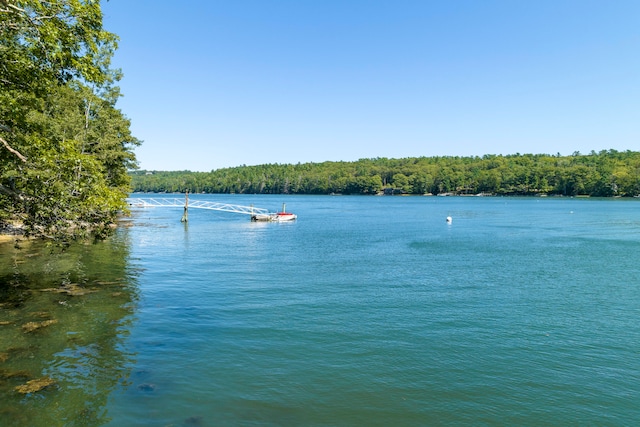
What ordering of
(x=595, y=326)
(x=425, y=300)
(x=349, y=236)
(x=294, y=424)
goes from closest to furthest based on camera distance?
(x=294, y=424)
(x=595, y=326)
(x=425, y=300)
(x=349, y=236)

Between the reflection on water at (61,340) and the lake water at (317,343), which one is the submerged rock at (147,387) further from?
the reflection on water at (61,340)

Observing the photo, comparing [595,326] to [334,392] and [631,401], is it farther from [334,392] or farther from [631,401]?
[334,392]

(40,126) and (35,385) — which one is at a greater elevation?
(40,126)

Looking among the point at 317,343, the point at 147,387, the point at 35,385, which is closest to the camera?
the point at 35,385

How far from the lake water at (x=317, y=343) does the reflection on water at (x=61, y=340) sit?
0.06 meters

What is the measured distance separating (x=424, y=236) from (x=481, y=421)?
4372 centimetres

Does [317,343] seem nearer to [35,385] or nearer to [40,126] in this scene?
[35,385]

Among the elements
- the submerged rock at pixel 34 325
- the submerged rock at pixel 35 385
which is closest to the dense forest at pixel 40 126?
the submerged rock at pixel 34 325

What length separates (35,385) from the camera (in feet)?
39.0

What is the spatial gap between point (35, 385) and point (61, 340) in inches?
150

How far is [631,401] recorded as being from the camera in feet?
39.4

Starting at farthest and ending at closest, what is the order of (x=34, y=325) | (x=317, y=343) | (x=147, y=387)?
(x=34, y=325)
(x=317, y=343)
(x=147, y=387)

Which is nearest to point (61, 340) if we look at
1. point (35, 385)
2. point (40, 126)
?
point (35, 385)

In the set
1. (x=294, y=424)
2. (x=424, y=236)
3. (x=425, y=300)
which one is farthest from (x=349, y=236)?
(x=294, y=424)
